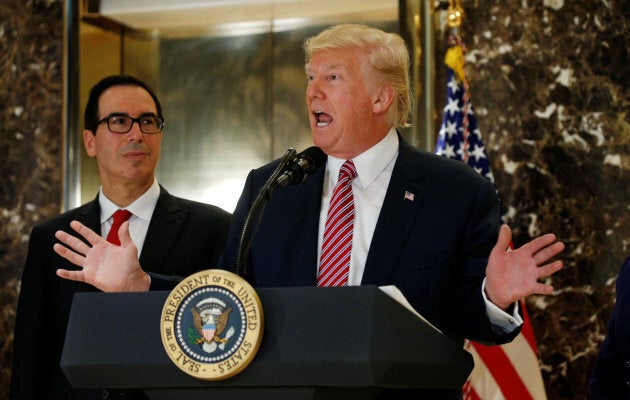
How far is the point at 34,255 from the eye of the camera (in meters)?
3.83

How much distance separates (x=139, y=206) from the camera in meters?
3.95

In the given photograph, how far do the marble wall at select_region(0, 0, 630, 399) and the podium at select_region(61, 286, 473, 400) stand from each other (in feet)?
9.20

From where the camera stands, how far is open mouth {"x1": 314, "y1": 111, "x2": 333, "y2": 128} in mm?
2889

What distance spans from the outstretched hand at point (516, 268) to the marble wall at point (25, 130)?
12.2 ft

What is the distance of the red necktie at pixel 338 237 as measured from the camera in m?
2.58

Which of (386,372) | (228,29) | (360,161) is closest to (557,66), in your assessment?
(228,29)

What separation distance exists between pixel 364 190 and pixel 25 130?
3.33 m

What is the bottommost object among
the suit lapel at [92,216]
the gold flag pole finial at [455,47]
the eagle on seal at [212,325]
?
the suit lapel at [92,216]

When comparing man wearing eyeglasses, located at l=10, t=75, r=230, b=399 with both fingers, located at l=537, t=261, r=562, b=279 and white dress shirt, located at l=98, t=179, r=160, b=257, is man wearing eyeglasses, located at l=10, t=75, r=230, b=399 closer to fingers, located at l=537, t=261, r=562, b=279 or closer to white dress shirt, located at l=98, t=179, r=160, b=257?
white dress shirt, located at l=98, t=179, r=160, b=257

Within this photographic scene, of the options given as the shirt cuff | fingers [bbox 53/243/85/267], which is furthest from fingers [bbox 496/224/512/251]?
fingers [bbox 53/243/85/267]

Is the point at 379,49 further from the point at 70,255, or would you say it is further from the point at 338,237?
the point at 70,255

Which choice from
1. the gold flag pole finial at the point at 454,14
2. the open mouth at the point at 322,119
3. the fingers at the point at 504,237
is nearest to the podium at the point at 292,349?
the fingers at the point at 504,237

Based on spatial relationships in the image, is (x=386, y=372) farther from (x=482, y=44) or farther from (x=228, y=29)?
(x=228, y=29)

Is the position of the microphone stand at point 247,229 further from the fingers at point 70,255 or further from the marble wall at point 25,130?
the marble wall at point 25,130
